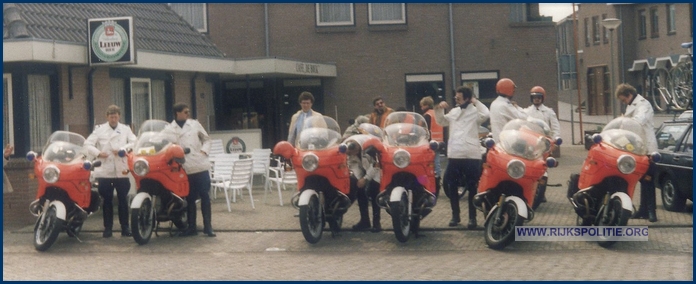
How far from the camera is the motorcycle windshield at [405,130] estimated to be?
37.2ft

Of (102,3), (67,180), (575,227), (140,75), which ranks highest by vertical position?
(102,3)

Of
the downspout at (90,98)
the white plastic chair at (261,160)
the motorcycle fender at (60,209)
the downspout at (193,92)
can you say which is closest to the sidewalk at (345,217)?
the white plastic chair at (261,160)

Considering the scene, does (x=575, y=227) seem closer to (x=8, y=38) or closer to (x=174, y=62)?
(x=8, y=38)

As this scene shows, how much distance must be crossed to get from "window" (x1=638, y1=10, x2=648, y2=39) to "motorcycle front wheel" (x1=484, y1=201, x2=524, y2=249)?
127 ft

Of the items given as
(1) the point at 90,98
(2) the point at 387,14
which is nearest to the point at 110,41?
(1) the point at 90,98

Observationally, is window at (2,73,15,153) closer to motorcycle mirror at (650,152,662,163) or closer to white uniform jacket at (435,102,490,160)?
white uniform jacket at (435,102,490,160)

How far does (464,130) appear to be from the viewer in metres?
11.8

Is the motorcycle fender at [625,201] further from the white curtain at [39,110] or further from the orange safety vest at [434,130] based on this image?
the white curtain at [39,110]

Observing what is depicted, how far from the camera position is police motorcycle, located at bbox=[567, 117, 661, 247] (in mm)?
10391

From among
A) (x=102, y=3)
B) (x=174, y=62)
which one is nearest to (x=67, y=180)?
(x=174, y=62)

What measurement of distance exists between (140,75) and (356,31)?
1016 centimetres

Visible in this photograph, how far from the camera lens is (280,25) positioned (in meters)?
27.2

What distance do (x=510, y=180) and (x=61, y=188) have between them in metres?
4.83

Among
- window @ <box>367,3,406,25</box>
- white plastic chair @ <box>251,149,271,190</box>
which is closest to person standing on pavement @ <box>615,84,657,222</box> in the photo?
white plastic chair @ <box>251,149,271,190</box>
